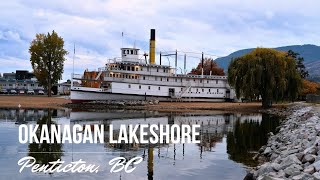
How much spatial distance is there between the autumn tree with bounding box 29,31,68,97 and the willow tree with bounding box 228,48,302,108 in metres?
42.2

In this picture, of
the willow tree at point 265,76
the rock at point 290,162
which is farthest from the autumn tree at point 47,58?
the rock at point 290,162

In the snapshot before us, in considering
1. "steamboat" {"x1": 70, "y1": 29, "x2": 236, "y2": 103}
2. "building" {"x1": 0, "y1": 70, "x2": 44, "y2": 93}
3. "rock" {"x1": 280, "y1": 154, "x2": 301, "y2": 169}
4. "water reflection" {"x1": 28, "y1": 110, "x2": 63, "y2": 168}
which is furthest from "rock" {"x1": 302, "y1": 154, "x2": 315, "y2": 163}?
"building" {"x1": 0, "y1": 70, "x2": 44, "y2": 93}

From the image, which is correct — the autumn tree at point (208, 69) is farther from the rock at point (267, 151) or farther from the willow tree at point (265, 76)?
the rock at point (267, 151)

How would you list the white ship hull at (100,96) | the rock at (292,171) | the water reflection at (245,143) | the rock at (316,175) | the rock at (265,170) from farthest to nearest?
the white ship hull at (100,96) < the water reflection at (245,143) < the rock at (265,170) < the rock at (292,171) < the rock at (316,175)

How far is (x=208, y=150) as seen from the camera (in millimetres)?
22547

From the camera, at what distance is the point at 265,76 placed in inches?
2292

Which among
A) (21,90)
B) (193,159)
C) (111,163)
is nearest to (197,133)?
(193,159)

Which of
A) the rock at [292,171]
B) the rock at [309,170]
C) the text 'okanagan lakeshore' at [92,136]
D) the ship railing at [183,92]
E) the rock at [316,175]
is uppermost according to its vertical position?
the ship railing at [183,92]

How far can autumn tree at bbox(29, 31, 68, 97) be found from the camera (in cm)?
8688

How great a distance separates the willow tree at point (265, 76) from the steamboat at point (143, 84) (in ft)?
61.0

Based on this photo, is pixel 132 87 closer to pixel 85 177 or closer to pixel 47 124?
pixel 47 124

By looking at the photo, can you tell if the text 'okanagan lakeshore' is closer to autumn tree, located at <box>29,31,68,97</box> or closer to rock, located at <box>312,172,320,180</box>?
rock, located at <box>312,172,320,180</box>

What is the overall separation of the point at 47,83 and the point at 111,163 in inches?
2932

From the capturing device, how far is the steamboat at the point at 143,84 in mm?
71375
